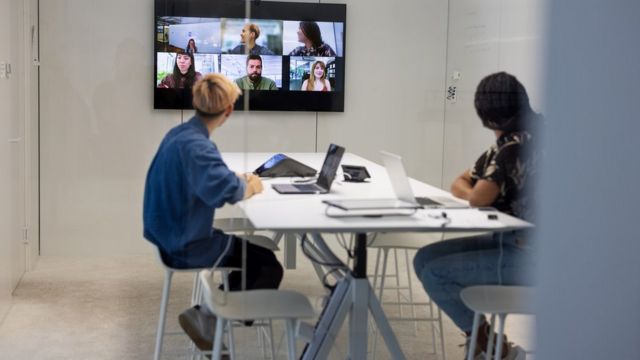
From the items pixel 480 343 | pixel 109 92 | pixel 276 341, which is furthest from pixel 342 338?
pixel 109 92

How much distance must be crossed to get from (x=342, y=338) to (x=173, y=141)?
2.76 ft

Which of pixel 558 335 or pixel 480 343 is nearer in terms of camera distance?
pixel 558 335

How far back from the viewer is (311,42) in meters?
2.38

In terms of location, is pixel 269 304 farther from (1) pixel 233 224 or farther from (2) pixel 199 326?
(2) pixel 199 326

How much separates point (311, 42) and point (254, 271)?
578mm

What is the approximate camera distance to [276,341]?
228 cm

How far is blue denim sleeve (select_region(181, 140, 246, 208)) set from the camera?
229cm

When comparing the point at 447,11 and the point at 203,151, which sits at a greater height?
the point at 447,11

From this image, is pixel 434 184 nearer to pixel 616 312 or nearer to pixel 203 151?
pixel 616 312

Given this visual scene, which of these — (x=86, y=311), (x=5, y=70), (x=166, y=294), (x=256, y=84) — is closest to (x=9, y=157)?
(x=5, y=70)

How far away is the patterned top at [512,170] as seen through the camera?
6.34 feet

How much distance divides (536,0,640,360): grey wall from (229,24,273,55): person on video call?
75 centimetres

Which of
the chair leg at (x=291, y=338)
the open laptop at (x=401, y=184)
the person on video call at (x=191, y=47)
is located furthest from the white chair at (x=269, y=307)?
the person on video call at (x=191, y=47)

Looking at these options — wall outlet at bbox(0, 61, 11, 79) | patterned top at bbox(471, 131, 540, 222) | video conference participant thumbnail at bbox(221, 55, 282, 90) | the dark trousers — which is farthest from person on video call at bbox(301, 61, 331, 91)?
wall outlet at bbox(0, 61, 11, 79)
